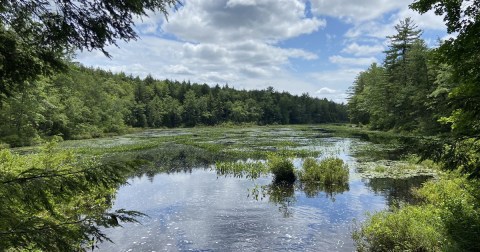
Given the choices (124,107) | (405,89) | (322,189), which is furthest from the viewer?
(124,107)

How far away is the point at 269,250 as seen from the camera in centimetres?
1109

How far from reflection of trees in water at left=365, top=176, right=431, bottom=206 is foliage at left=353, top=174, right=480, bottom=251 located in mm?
4910

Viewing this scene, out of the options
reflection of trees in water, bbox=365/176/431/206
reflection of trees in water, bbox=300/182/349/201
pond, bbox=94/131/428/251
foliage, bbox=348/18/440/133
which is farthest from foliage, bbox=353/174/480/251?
foliage, bbox=348/18/440/133

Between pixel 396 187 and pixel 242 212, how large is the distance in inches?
388

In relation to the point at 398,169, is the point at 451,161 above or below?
above

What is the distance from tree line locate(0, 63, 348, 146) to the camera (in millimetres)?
44156

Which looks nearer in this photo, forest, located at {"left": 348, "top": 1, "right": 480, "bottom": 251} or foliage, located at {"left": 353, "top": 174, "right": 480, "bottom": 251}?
forest, located at {"left": 348, "top": 1, "right": 480, "bottom": 251}

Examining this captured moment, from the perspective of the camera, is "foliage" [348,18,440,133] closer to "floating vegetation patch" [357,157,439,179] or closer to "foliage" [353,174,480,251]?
"floating vegetation patch" [357,157,439,179]

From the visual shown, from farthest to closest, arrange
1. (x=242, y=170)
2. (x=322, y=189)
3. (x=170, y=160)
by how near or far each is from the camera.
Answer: (x=170, y=160)
(x=242, y=170)
(x=322, y=189)

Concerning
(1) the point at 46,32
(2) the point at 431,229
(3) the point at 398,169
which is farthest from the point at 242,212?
(3) the point at 398,169

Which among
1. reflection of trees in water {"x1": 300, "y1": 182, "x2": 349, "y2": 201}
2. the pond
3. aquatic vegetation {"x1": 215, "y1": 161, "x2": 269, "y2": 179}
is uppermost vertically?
aquatic vegetation {"x1": 215, "y1": 161, "x2": 269, "y2": 179}

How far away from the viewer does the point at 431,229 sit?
9.16 meters

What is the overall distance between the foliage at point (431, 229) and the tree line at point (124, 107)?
929cm

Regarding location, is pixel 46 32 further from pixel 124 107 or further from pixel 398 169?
pixel 124 107
